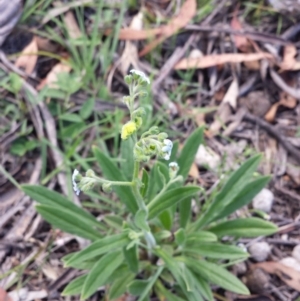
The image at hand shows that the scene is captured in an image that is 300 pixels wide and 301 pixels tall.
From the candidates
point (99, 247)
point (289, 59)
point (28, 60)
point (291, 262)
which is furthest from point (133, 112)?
point (289, 59)

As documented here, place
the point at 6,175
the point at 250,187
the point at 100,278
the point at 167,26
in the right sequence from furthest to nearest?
the point at 167,26 → the point at 6,175 → the point at 250,187 → the point at 100,278

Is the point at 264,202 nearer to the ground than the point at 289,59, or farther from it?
nearer to the ground

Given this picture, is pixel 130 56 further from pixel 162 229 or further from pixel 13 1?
pixel 162 229

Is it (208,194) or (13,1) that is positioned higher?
(13,1)

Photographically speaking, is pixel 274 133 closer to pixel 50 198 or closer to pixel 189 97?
pixel 189 97

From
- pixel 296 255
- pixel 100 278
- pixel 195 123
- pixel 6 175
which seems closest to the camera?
pixel 100 278

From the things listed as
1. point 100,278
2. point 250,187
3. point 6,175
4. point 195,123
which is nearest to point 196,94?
point 195,123

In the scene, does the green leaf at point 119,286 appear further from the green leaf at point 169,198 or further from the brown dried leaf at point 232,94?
the brown dried leaf at point 232,94
